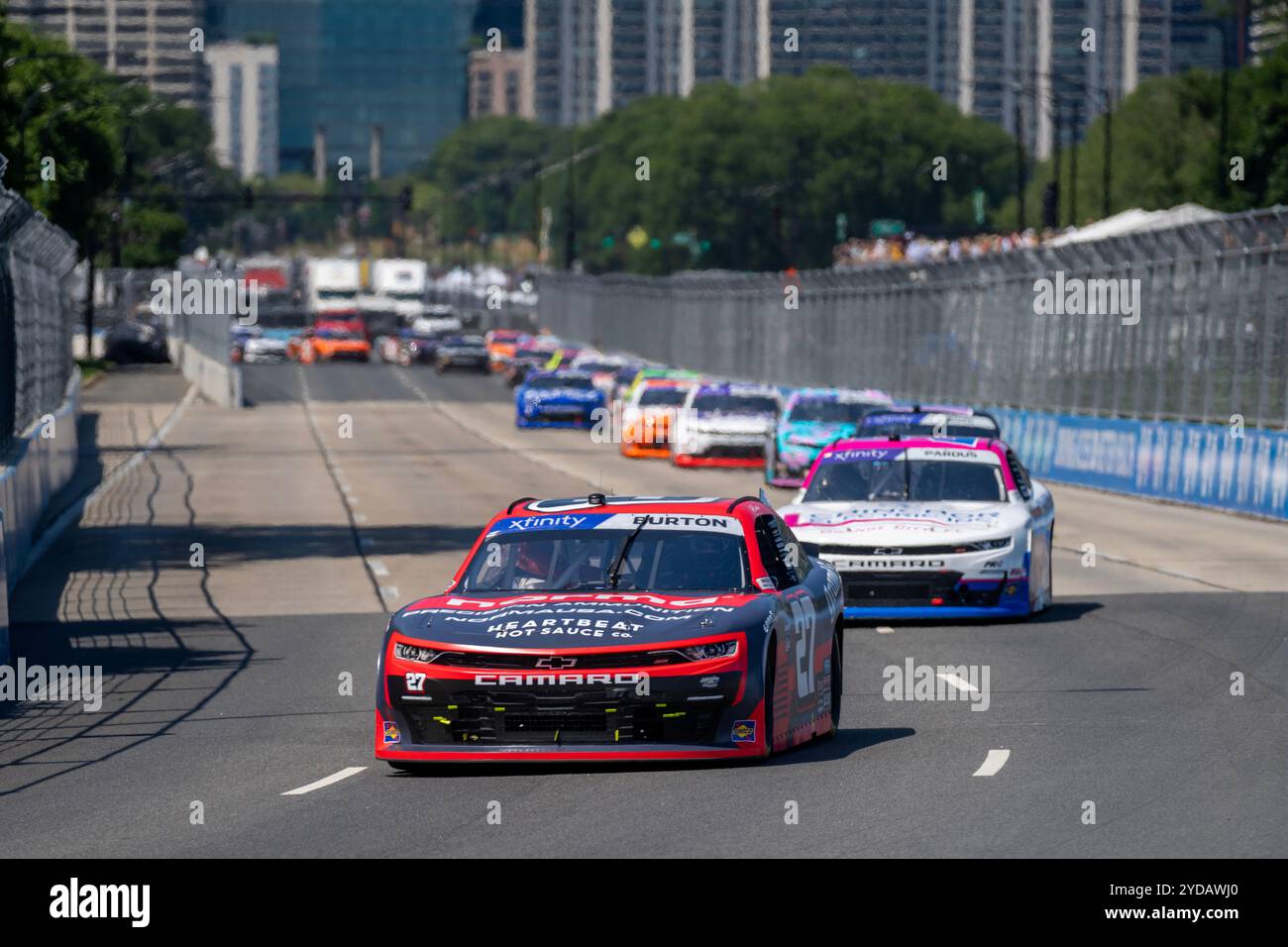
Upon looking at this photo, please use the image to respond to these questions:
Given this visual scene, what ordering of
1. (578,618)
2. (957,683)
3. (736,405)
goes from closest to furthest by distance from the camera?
1. (578,618)
2. (957,683)
3. (736,405)

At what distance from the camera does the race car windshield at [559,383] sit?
200ft

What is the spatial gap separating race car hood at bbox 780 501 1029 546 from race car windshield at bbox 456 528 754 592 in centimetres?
625

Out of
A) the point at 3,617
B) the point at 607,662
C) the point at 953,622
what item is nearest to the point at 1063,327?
the point at 953,622

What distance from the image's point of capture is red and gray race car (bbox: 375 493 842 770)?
1167 cm

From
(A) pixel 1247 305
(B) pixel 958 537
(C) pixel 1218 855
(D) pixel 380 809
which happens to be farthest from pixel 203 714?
(A) pixel 1247 305

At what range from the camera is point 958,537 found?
19.0 meters

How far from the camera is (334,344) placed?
104812mm

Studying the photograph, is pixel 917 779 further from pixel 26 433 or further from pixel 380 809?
pixel 26 433

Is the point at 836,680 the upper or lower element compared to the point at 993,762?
upper

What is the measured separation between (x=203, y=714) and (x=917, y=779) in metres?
5.19

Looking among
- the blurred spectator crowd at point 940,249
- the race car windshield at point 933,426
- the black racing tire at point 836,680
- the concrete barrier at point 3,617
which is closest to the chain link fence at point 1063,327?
the blurred spectator crowd at point 940,249

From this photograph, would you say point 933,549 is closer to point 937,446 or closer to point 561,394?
point 937,446

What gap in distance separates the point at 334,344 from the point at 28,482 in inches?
3058

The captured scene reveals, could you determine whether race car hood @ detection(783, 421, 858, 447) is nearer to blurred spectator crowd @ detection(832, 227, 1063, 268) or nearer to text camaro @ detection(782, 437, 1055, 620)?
blurred spectator crowd @ detection(832, 227, 1063, 268)
